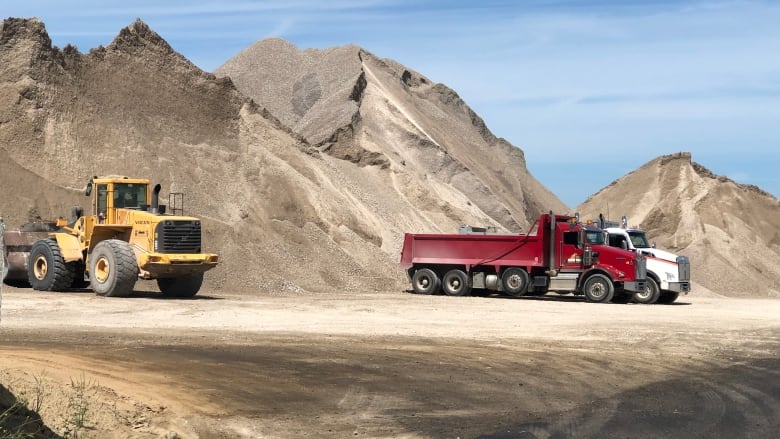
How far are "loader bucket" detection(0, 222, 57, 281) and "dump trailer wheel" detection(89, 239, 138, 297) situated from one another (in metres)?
3.80

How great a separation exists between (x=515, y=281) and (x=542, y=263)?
107 cm

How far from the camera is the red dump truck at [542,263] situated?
3316 centimetres

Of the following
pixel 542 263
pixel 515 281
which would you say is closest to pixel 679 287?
pixel 542 263

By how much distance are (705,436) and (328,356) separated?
7182 millimetres

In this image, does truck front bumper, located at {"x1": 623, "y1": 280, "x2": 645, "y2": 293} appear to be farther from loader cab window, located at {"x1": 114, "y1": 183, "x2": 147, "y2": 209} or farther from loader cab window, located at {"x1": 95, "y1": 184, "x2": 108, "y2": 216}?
loader cab window, located at {"x1": 95, "y1": 184, "x2": 108, "y2": 216}

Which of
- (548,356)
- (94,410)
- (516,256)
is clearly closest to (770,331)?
(548,356)

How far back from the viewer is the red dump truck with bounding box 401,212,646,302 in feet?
109

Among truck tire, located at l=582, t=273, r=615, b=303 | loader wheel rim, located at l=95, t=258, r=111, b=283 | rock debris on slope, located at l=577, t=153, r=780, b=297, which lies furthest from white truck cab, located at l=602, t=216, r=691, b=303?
rock debris on slope, located at l=577, t=153, r=780, b=297

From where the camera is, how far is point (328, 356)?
54.2ft

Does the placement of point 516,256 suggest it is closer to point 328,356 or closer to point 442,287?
point 442,287

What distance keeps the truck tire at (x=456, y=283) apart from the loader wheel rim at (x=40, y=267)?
13237 millimetres

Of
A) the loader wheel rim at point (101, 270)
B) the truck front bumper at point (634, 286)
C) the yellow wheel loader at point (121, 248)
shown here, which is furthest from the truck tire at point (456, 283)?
the loader wheel rim at point (101, 270)

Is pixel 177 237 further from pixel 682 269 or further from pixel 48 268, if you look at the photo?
pixel 682 269

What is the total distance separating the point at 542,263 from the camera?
33.8 meters
